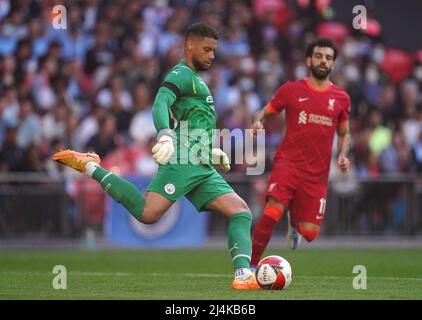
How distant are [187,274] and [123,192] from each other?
2.71 m

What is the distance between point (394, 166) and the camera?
2195cm

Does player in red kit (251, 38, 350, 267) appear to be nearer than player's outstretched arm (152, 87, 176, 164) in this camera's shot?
No

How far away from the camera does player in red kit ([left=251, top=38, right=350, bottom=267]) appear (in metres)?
12.4

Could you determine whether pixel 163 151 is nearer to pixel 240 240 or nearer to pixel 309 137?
pixel 240 240

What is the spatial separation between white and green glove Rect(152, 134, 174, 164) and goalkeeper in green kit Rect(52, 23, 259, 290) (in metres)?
0.76

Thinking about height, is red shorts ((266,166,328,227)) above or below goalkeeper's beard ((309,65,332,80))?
below

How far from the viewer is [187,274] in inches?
529

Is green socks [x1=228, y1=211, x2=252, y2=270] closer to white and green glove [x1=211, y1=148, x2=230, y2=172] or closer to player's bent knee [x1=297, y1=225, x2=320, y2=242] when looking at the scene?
white and green glove [x1=211, y1=148, x2=230, y2=172]

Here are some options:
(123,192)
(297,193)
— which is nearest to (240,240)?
(123,192)

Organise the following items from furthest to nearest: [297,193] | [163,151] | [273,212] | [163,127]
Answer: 1. [297,193]
2. [273,212]
3. [163,127]
4. [163,151]

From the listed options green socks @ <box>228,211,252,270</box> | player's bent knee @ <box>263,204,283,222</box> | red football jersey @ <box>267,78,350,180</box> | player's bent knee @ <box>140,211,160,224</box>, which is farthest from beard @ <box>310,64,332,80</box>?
player's bent knee @ <box>140,211,160,224</box>

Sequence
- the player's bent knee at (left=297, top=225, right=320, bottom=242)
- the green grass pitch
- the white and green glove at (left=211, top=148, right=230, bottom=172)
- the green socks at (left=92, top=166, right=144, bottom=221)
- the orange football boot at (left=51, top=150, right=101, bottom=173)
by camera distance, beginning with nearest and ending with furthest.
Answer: the green grass pitch → the green socks at (left=92, top=166, right=144, bottom=221) → the white and green glove at (left=211, top=148, right=230, bottom=172) → the orange football boot at (left=51, top=150, right=101, bottom=173) → the player's bent knee at (left=297, top=225, right=320, bottom=242)

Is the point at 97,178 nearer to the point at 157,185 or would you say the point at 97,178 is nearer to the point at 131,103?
the point at 157,185

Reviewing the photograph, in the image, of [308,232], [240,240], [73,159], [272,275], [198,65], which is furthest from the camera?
[308,232]
